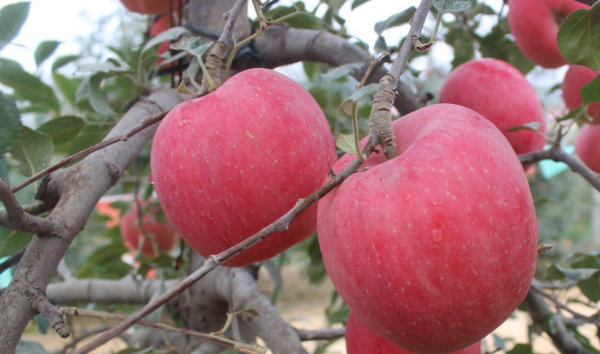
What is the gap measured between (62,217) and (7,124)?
92mm

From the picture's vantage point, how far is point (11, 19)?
0.58 m

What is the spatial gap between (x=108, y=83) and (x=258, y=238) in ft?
2.46

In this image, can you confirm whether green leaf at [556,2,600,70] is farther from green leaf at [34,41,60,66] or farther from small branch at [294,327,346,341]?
green leaf at [34,41,60,66]

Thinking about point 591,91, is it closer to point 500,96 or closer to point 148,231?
point 500,96

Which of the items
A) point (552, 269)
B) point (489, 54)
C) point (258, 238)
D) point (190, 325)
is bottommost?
point (190, 325)

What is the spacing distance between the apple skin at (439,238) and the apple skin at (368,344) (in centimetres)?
13

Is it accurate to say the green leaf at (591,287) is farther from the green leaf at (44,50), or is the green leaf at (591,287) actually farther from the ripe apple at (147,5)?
the green leaf at (44,50)

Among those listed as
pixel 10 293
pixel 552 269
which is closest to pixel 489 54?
pixel 552 269

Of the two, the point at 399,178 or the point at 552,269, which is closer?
the point at 399,178

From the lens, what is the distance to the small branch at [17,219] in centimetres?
29

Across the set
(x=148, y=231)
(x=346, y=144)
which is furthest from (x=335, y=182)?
(x=148, y=231)

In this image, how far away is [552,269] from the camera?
1.88 feet

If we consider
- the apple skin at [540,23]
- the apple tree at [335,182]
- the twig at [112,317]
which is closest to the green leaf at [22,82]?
the apple tree at [335,182]

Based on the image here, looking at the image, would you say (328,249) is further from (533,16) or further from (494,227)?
(533,16)
